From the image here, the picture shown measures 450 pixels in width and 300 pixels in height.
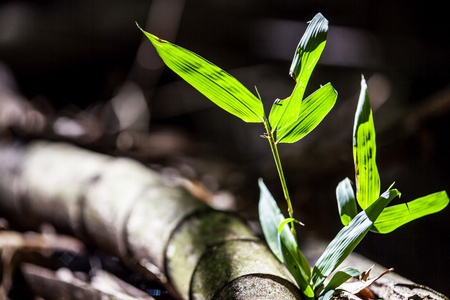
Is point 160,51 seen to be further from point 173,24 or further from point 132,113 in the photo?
point 173,24

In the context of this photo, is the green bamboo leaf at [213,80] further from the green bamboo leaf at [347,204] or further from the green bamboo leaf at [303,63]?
the green bamboo leaf at [347,204]

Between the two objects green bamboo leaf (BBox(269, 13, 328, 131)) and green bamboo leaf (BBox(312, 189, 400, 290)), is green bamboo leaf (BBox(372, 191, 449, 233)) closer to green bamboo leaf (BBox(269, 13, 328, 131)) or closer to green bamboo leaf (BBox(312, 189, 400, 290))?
green bamboo leaf (BBox(312, 189, 400, 290))

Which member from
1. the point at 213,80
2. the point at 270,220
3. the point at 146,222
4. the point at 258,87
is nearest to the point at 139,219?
the point at 146,222

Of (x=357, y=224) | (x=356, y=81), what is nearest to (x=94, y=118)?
(x=356, y=81)

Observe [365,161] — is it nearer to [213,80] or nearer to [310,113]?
[310,113]

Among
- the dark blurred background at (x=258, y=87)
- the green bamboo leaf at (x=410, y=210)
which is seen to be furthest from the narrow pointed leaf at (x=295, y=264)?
the dark blurred background at (x=258, y=87)

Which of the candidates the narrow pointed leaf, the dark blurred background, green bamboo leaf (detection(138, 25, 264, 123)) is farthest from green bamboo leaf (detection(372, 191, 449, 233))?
the dark blurred background
